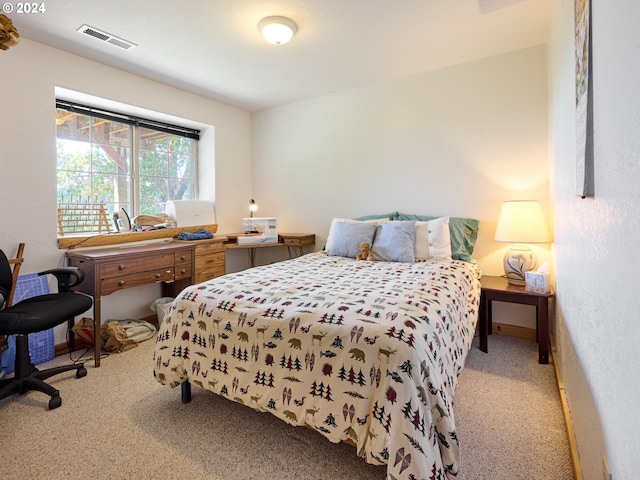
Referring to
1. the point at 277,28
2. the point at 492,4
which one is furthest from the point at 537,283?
the point at 277,28

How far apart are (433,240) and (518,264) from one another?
0.67 metres

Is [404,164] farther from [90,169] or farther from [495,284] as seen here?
[90,169]

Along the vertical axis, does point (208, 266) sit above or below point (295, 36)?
below

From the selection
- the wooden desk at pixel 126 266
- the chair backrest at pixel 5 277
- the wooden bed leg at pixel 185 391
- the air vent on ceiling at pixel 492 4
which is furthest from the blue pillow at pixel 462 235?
the chair backrest at pixel 5 277

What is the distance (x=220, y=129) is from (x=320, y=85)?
1323 millimetres

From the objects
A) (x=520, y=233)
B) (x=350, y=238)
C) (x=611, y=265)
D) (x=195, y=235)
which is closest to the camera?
(x=611, y=265)

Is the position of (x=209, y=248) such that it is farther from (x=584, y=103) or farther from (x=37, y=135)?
(x=584, y=103)

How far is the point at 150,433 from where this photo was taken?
1631 millimetres

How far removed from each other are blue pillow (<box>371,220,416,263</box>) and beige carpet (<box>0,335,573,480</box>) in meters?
0.96

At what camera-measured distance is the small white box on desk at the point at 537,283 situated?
7.59ft

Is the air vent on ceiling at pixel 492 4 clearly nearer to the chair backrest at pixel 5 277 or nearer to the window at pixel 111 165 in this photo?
the window at pixel 111 165

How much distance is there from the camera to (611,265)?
0.85 metres

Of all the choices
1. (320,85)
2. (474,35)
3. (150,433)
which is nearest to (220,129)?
(320,85)

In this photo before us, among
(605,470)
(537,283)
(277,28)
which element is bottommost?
(605,470)
